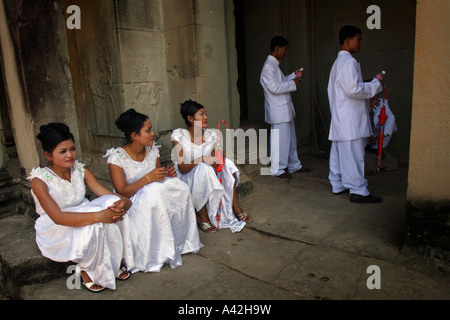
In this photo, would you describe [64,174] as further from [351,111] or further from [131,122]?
[351,111]

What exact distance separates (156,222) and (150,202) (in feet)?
0.58

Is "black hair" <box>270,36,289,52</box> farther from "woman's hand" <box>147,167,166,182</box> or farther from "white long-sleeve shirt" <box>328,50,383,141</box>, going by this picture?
"woman's hand" <box>147,167,166,182</box>

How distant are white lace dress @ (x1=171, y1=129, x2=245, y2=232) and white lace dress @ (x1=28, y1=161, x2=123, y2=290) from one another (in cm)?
100

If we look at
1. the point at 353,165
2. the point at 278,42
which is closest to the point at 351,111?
the point at 353,165

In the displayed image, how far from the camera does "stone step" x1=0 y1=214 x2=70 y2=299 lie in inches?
106

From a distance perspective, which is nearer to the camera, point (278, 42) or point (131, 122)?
point (131, 122)

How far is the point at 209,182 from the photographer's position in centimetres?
343

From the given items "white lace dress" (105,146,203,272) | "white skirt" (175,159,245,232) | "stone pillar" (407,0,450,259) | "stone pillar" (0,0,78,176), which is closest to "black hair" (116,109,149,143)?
"white lace dress" (105,146,203,272)

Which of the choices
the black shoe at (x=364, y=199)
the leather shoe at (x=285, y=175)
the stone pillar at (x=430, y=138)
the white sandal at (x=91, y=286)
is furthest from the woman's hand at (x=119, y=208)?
the leather shoe at (x=285, y=175)

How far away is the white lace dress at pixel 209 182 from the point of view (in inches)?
137

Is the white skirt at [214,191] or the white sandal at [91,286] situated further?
the white skirt at [214,191]

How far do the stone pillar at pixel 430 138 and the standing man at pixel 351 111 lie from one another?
1.28 metres

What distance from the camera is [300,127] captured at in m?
6.54

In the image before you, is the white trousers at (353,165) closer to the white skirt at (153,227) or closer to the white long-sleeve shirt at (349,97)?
the white long-sleeve shirt at (349,97)
